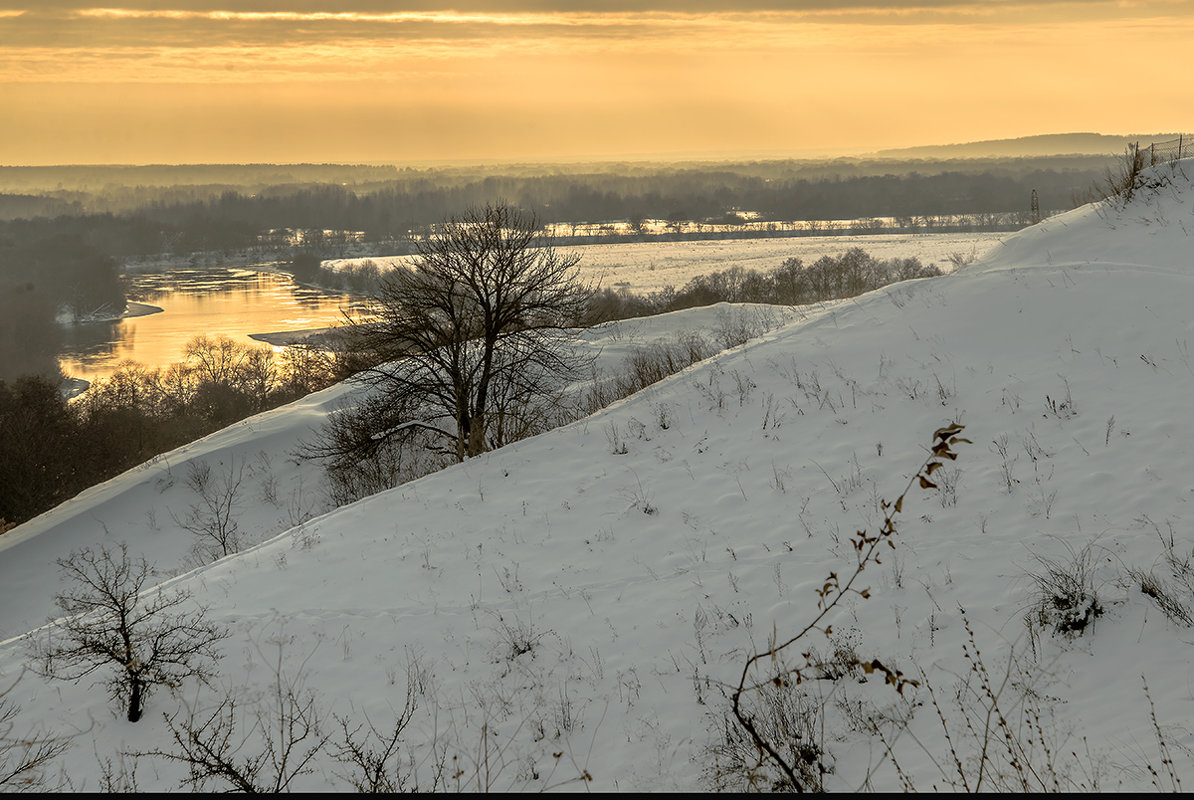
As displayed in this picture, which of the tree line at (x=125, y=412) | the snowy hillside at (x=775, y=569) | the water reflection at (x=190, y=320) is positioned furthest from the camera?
the water reflection at (x=190, y=320)

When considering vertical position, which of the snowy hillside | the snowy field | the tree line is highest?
the snowy field

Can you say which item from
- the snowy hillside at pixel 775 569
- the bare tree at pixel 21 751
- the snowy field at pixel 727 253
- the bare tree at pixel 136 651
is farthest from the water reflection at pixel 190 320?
the bare tree at pixel 21 751

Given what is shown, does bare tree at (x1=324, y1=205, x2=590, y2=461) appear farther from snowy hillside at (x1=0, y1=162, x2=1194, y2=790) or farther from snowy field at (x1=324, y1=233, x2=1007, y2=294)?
snowy field at (x1=324, y1=233, x2=1007, y2=294)

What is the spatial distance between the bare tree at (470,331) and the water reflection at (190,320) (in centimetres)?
5257

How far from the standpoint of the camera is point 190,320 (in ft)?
329

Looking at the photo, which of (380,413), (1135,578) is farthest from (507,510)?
(380,413)

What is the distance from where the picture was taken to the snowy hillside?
6086 millimetres

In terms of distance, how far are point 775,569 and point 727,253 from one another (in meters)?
112

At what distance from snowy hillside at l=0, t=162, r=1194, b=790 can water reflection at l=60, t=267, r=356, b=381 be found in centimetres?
6914

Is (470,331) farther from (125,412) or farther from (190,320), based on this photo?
(190,320)

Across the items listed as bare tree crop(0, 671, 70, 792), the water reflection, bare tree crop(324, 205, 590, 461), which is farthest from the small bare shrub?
the water reflection

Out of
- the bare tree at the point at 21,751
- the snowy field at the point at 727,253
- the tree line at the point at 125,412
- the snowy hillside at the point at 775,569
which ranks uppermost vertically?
the snowy field at the point at 727,253

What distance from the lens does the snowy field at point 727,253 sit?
297 ft

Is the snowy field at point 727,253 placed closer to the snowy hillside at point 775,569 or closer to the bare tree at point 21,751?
the snowy hillside at point 775,569
